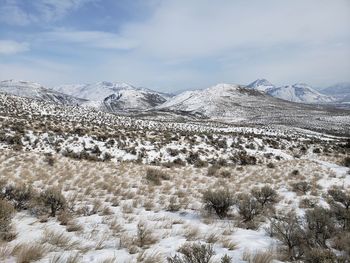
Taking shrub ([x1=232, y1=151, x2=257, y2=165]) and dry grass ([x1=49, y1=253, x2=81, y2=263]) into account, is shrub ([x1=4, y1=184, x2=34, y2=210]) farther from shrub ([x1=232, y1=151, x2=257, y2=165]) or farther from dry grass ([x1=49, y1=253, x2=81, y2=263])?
shrub ([x1=232, y1=151, x2=257, y2=165])

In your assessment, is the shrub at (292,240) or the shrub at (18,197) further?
the shrub at (18,197)

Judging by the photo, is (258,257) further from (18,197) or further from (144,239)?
(18,197)

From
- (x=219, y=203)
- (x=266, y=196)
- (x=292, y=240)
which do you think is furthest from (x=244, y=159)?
(x=292, y=240)

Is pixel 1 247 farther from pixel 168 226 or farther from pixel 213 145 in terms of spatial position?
pixel 213 145

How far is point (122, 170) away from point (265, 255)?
13444 mm

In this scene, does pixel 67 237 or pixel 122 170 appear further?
pixel 122 170

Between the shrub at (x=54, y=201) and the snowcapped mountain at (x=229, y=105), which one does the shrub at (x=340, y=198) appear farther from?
the snowcapped mountain at (x=229, y=105)

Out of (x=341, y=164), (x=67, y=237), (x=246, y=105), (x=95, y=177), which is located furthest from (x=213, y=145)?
(x=246, y=105)

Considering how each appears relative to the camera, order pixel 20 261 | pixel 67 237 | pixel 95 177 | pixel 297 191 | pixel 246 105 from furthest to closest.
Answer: pixel 246 105 → pixel 95 177 → pixel 297 191 → pixel 67 237 → pixel 20 261

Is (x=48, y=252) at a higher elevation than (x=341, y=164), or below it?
higher

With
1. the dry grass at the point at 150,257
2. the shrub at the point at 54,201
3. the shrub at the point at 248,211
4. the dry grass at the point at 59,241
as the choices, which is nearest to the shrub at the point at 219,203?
the shrub at the point at 248,211

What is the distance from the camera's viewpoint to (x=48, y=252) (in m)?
5.95

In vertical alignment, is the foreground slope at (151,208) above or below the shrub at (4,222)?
below

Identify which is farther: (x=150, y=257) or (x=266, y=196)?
(x=266, y=196)
